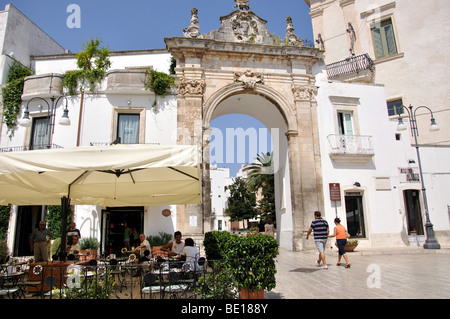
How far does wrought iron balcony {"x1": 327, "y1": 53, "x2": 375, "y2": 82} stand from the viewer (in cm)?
1966

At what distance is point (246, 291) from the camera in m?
4.84

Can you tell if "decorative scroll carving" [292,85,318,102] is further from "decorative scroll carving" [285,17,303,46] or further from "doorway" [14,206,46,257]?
"doorway" [14,206,46,257]

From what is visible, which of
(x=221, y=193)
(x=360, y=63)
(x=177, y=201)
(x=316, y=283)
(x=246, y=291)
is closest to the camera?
(x=246, y=291)

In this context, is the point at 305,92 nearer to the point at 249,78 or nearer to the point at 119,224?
the point at 249,78

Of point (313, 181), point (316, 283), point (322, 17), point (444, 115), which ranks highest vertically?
point (322, 17)

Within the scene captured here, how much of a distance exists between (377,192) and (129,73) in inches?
512

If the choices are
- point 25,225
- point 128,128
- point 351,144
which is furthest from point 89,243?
point 351,144

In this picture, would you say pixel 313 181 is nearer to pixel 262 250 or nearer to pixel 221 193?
pixel 262 250

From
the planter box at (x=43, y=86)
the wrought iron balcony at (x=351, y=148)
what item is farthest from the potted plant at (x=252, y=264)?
the planter box at (x=43, y=86)

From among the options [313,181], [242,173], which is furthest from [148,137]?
[242,173]

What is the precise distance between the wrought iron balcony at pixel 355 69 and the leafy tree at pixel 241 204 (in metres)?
31.6

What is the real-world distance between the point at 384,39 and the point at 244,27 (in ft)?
37.7

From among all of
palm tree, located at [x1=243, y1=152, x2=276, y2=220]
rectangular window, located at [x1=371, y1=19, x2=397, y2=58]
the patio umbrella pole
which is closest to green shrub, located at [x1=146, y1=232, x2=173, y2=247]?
the patio umbrella pole

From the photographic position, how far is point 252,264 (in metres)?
4.83
